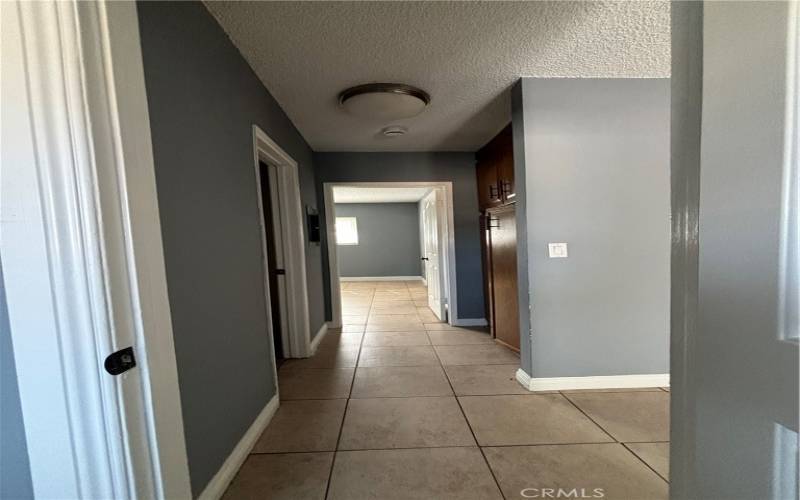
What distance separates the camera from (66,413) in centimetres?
56

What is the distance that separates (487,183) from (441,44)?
189 centimetres

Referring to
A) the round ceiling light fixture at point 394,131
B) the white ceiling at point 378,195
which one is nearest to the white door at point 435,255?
the round ceiling light fixture at point 394,131

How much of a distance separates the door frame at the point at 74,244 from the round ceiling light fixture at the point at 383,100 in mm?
1517

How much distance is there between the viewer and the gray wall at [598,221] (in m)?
1.97

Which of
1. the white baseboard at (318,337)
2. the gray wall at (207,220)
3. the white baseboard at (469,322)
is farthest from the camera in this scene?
the white baseboard at (469,322)

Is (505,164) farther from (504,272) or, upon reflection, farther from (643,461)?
(643,461)

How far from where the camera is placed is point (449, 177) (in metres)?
3.60

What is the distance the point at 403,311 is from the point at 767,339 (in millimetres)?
4247

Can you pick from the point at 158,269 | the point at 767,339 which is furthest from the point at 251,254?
the point at 767,339

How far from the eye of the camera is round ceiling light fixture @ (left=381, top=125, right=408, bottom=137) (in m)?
2.72

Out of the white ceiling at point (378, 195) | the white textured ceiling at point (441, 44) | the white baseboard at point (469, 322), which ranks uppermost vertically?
the white textured ceiling at point (441, 44)

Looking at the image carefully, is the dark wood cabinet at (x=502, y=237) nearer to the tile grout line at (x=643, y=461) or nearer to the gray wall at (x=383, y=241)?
the tile grout line at (x=643, y=461)

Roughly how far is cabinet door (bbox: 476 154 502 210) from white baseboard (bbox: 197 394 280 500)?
2.73m

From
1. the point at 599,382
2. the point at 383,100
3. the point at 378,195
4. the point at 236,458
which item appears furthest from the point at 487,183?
the point at 378,195
